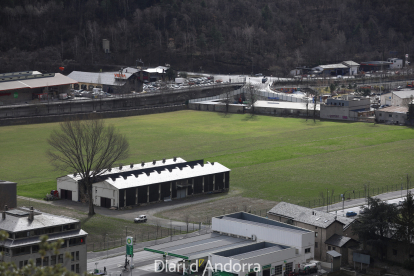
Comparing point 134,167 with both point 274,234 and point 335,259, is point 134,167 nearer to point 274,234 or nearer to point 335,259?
point 274,234

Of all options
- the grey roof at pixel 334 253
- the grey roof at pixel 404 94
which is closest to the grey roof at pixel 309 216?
the grey roof at pixel 334 253

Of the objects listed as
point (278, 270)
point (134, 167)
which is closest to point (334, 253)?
point (278, 270)

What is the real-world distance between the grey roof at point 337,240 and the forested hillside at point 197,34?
350 ft

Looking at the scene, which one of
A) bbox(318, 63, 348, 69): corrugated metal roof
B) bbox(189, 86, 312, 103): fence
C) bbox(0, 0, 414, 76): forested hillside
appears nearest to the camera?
bbox(189, 86, 312, 103): fence

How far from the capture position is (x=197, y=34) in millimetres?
157875

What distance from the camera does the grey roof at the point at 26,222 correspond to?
3365cm

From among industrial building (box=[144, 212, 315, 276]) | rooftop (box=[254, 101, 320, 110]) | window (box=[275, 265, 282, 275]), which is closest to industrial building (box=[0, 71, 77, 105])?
rooftop (box=[254, 101, 320, 110])

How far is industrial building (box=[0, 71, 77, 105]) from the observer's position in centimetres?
9950

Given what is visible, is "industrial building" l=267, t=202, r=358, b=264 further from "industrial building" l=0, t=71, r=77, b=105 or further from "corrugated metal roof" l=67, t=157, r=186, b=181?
"industrial building" l=0, t=71, r=77, b=105

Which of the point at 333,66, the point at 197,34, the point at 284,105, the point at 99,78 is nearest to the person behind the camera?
the point at 284,105

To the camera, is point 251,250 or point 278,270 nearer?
point 278,270

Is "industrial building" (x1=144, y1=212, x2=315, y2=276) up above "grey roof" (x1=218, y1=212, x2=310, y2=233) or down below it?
→ below

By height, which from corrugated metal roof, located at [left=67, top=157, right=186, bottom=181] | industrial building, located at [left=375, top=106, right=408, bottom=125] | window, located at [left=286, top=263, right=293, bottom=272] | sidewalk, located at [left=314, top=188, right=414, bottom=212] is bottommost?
window, located at [left=286, top=263, right=293, bottom=272]

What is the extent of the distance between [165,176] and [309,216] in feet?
57.3
